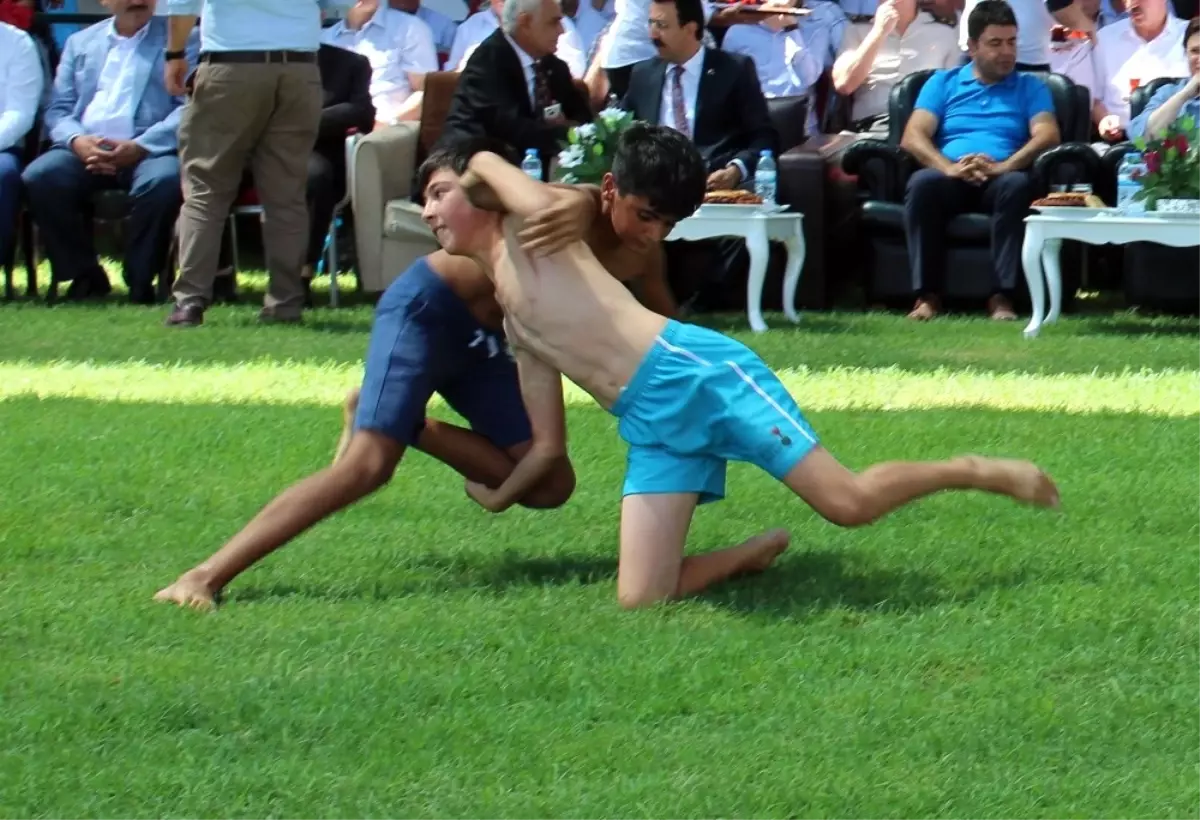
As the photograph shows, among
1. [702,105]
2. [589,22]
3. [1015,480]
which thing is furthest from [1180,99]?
[1015,480]

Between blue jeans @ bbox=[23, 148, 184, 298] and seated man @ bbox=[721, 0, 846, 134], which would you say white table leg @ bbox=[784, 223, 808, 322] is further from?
blue jeans @ bbox=[23, 148, 184, 298]

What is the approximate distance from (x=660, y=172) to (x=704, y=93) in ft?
22.2

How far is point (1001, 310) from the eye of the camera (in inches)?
448

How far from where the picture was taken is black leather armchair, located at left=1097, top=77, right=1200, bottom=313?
11.4 meters

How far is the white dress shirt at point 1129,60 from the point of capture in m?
12.3

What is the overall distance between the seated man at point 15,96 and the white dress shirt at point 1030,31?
549cm

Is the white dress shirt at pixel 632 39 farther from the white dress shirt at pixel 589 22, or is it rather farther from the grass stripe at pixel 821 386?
the grass stripe at pixel 821 386

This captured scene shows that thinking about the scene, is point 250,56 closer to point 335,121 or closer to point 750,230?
point 335,121

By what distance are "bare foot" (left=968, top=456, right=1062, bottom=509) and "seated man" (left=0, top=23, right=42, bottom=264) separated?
828 centimetres

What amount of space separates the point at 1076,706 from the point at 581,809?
3.68 ft

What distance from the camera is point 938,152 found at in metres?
11.7

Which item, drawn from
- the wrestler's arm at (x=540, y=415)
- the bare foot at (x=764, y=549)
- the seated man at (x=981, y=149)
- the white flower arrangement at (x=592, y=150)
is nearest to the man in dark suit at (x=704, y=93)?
the white flower arrangement at (x=592, y=150)

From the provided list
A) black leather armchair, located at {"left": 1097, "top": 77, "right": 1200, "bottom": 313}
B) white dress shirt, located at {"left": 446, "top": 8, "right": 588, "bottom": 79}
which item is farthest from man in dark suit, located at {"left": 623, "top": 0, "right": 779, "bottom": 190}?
black leather armchair, located at {"left": 1097, "top": 77, "right": 1200, "bottom": 313}

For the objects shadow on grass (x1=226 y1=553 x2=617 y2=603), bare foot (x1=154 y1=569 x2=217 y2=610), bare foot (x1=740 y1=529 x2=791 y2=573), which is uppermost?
bare foot (x1=154 y1=569 x2=217 y2=610)
